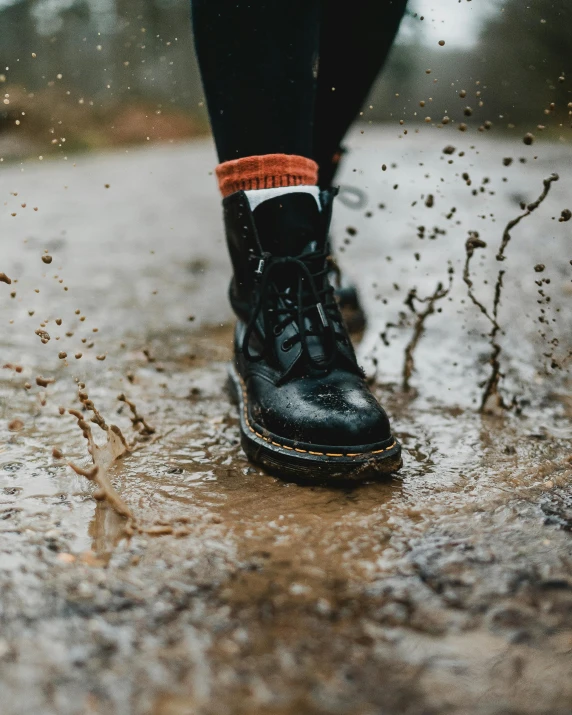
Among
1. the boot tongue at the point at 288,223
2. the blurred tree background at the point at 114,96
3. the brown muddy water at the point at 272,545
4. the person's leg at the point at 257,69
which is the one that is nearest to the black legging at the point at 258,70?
the person's leg at the point at 257,69

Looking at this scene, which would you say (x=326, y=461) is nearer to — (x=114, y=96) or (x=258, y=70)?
(x=258, y=70)

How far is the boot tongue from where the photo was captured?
4.38 feet

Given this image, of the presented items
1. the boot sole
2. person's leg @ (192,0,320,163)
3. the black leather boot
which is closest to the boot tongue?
the black leather boot

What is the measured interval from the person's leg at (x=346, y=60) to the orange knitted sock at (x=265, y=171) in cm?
61

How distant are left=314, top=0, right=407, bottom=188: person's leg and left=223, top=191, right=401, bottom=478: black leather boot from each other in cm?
62

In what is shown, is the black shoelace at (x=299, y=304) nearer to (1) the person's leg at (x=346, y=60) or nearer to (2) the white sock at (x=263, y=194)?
(2) the white sock at (x=263, y=194)

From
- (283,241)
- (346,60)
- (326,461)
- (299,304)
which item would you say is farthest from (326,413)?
(346,60)

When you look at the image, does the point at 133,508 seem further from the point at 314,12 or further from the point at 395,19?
the point at 395,19

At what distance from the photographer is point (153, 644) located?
31.6 inches

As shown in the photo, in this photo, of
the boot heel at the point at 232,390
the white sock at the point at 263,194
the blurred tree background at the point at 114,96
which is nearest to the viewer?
the white sock at the point at 263,194

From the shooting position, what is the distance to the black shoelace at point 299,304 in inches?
52.8

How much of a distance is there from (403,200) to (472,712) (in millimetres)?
5009

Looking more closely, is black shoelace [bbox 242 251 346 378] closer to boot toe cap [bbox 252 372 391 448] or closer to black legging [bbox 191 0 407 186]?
boot toe cap [bbox 252 372 391 448]

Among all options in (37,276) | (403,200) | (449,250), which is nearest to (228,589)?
(37,276)
